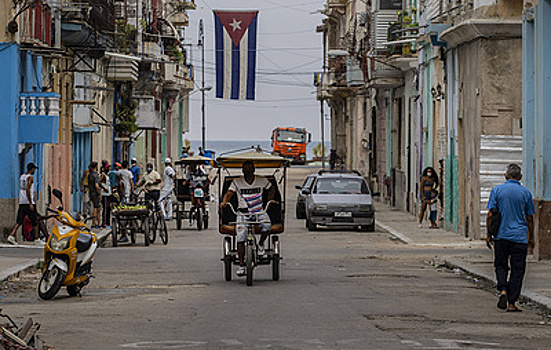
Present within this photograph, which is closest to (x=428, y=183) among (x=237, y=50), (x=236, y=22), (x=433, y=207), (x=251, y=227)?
(x=433, y=207)

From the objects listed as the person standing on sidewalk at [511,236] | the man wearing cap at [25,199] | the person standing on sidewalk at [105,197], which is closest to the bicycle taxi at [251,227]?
the person standing on sidewalk at [511,236]

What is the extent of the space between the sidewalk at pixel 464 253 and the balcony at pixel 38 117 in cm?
870

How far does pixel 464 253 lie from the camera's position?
78.9ft

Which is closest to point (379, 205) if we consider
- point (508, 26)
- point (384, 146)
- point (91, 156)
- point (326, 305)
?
point (384, 146)

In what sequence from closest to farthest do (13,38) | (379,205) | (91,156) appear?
(13,38) < (91,156) < (379,205)

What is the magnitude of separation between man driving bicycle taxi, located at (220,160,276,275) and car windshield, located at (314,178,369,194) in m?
17.3

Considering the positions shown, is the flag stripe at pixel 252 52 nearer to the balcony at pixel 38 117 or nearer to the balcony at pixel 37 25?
the balcony at pixel 37 25

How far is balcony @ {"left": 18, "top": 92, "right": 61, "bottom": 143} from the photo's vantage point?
92.6 ft

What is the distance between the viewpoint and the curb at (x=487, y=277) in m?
15.0

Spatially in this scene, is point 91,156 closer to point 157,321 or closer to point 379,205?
point 379,205

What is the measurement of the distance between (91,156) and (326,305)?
2932 cm

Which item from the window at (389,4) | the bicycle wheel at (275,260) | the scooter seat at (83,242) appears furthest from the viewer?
the window at (389,4)

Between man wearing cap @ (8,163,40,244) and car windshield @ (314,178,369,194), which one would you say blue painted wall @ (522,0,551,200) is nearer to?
man wearing cap @ (8,163,40,244)

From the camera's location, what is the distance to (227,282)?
17.8m
